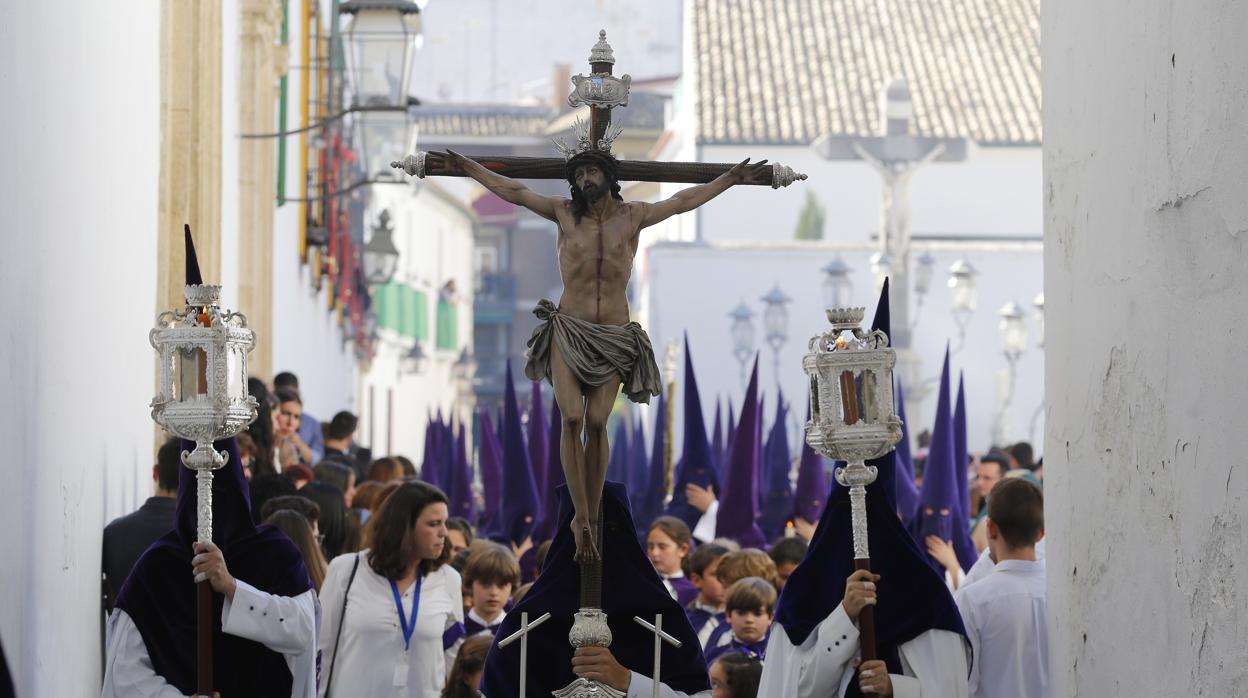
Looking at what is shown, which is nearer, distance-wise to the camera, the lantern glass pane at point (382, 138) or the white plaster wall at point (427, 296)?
the lantern glass pane at point (382, 138)

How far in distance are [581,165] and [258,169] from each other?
391 inches

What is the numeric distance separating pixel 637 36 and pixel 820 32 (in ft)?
48.5

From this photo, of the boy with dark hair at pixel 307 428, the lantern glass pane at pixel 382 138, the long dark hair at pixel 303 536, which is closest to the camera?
the long dark hair at pixel 303 536

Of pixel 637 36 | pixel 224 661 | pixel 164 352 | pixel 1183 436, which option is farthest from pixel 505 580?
pixel 637 36

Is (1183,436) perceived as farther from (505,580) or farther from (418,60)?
(418,60)

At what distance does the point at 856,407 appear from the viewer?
5336 mm

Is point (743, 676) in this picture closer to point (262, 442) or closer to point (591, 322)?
point (591, 322)

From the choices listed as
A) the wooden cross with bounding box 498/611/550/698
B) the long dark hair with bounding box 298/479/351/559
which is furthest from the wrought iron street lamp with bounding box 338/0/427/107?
the wooden cross with bounding box 498/611/550/698

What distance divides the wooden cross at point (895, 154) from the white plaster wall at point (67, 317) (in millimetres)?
23916

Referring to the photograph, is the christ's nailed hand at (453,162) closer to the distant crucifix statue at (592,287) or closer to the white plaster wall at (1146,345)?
the distant crucifix statue at (592,287)

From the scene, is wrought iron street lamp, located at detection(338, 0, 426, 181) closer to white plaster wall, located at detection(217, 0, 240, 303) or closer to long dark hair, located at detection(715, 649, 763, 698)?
white plaster wall, located at detection(217, 0, 240, 303)

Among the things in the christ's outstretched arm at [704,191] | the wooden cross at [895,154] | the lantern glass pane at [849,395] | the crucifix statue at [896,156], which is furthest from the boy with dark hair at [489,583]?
the wooden cross at [895,154]

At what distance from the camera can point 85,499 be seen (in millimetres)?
6883

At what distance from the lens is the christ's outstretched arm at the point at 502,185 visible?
5422 millimetres
